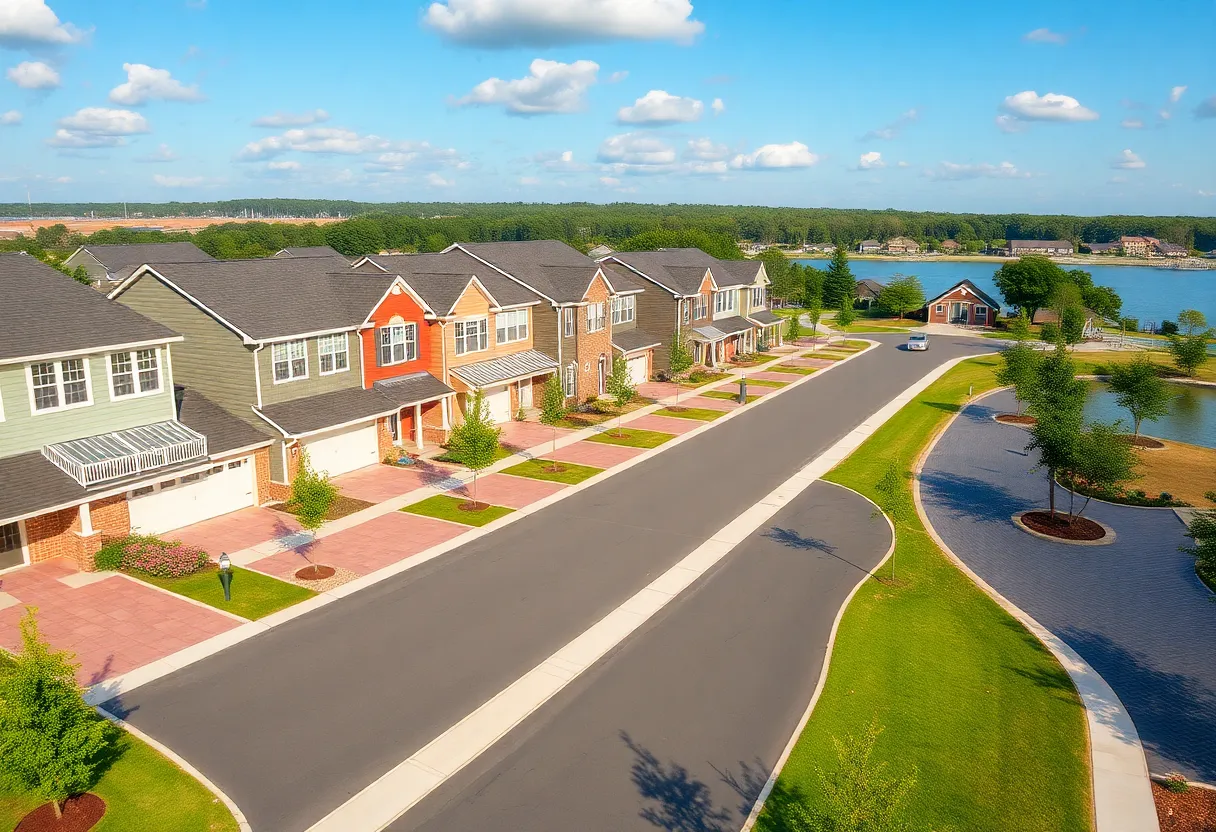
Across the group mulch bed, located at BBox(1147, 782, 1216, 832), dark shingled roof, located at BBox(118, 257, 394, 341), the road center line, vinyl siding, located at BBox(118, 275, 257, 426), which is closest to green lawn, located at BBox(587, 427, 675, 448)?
the road center line

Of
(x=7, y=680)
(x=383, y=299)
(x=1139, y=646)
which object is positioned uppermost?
(x=383, y=299)

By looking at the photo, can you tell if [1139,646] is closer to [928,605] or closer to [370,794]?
[928,605]

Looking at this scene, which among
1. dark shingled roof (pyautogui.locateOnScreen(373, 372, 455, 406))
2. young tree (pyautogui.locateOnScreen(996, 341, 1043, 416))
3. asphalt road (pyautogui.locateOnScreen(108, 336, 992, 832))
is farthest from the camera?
young tree (pyautogui.locateOnScreen(996, 341, 1043, 416))

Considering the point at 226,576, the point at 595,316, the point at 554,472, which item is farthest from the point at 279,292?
the point at 595,316

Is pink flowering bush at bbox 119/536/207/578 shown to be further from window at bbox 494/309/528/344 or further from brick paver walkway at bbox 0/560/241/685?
window at bbox 494/309/528/344

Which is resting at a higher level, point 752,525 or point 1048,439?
point 1048,439

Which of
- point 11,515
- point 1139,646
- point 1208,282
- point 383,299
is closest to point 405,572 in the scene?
point 11,515
